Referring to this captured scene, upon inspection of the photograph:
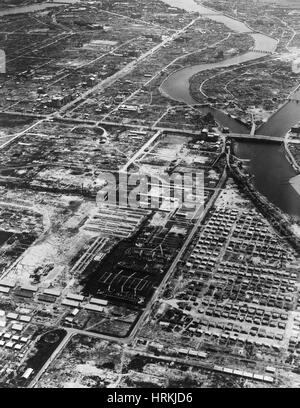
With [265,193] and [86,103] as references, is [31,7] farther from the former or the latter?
[265,193]

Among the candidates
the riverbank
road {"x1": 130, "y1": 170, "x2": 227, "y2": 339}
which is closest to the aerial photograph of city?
road {"x1": 130, "y1": 170, "x2": 227, "y2": 339}

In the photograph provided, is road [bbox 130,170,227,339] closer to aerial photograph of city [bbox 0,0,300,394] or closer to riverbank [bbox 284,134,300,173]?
aerial photograph of city [bbox 0,0,300,394]

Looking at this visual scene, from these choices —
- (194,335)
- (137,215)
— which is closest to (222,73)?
(137,215)

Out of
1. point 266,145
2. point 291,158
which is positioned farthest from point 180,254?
point 266,145

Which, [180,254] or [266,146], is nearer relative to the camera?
[180,254]

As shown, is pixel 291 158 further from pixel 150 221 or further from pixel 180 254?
pixel 180 254
